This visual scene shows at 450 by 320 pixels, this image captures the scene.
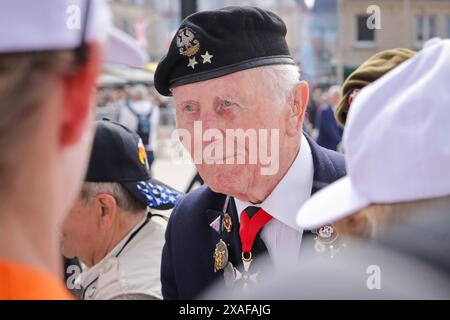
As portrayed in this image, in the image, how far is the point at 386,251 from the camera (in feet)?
3.83

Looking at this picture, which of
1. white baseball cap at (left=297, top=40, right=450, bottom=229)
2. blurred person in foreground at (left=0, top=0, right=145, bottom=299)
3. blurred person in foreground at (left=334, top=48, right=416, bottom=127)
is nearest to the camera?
blurred person in foreground at (left=0, top=0, right=145, bottom=299)

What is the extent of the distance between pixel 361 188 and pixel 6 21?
26.5 inches

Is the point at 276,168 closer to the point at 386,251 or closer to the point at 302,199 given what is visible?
the point at 302,199

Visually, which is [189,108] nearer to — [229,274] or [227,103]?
[227,103]

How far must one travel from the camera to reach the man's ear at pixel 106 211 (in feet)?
8.74

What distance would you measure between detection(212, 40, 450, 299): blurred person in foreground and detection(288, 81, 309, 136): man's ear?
77 centimetres

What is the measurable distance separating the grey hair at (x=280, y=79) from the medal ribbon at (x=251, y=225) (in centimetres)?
33

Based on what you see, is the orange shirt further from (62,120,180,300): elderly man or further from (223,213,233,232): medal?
(62,120,180,300): elderly man

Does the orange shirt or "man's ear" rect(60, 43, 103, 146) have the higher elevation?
"man's ear" rect(60, 43, 103, 146)

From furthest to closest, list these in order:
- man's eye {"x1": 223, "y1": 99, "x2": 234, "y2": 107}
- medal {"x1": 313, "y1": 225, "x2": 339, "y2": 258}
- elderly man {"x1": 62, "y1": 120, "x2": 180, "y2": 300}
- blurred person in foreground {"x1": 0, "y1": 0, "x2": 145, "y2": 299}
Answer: elderly man {"x1": 62, "y1": 120, "x2": 180, "y2": 300} → man's eye {"x1": 223, "y1": 99, "x2": 234, "y2": 107} → medal {"x1": 313, "y1": 225, "x2": 339, "y2": 258} → blurred person in foreground {"x1": 0, "y1": 0, "x2": 145, "y2": 299}

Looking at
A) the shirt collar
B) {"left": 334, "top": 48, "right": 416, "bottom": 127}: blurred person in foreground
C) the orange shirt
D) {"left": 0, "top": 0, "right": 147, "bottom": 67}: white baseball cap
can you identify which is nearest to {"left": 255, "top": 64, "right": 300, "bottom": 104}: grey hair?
the shirt collar

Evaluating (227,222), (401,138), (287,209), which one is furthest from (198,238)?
(401,138)

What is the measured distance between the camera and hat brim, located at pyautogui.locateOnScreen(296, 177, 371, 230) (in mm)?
1385

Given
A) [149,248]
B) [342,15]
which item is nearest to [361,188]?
[149,248]
